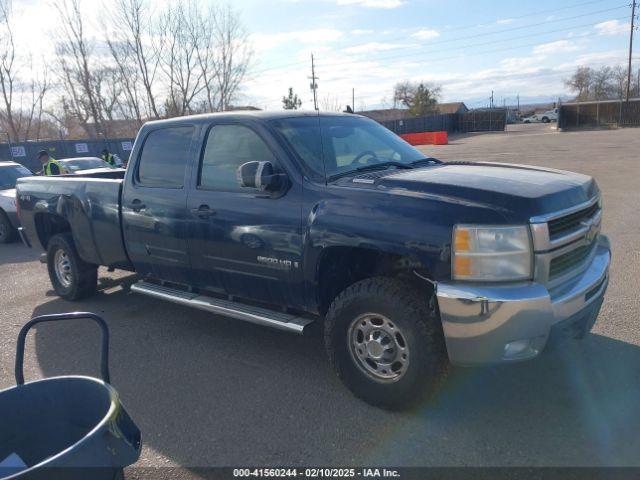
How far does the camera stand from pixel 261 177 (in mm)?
3494

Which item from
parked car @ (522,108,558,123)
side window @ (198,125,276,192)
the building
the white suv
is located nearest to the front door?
side window @ (198,125,276,192)

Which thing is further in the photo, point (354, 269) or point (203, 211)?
point (203, 211)

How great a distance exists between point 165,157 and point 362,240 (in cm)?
230

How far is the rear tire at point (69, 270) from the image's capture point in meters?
5.77

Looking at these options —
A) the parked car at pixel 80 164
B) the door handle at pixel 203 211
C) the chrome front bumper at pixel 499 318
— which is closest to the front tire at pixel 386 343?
the chrome front bumper at pixel 499 318

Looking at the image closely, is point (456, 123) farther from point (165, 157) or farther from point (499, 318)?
point (499, 318)

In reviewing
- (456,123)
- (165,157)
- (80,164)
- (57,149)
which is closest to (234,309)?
(165,157)

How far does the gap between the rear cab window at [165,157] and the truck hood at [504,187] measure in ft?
6.27

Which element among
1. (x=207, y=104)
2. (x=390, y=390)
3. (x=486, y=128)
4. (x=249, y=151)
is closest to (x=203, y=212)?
(x=249, y=151)

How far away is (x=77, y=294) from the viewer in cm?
591

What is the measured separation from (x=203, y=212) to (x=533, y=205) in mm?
2449

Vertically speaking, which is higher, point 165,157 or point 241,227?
point 165,157

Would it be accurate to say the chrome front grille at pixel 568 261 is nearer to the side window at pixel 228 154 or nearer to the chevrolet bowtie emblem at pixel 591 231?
the chevrolet bowtie emblem at pixel 591 231

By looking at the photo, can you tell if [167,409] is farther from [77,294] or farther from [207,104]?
[207,104]
